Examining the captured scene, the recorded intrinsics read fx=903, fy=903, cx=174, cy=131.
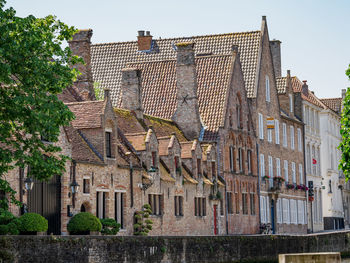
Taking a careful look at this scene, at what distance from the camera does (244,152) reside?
64.1 meters

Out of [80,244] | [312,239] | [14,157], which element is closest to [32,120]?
[14,157]

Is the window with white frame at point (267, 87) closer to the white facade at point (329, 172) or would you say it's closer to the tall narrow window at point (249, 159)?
the tall narrow window at point (249, 159)

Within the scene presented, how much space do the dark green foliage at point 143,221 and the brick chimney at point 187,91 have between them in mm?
13118

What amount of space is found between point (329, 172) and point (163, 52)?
88.4 ft

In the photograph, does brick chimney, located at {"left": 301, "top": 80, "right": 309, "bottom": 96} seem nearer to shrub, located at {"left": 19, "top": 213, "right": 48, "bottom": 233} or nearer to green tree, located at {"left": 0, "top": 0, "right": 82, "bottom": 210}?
shrub, located at {"left": 19, "top": 213, "right": 48, "bottom": 233}

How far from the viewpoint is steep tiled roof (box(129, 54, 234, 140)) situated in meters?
60.4

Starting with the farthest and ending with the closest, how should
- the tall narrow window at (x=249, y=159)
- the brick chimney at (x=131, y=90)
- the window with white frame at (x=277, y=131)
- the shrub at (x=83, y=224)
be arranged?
the window with white frame at (x=277, y=131), the tall narrow window at (x=249, y=159), the brick chimney at (x=131, y=90), the shrub at (x=83, y=224)

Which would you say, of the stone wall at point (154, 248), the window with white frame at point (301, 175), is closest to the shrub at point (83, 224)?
the stone wall at point (154, 248)

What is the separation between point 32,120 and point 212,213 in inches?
1133

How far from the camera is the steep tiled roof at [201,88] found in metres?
60.4

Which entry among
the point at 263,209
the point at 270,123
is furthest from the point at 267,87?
the point at 263,209

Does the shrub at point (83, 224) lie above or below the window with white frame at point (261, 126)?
below

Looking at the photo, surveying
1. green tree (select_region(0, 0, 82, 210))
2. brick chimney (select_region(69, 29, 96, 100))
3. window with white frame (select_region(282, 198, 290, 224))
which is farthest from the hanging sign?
green tree (select_region(0, 0, 82, 210))

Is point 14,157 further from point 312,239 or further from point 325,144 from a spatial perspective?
point 325,144
